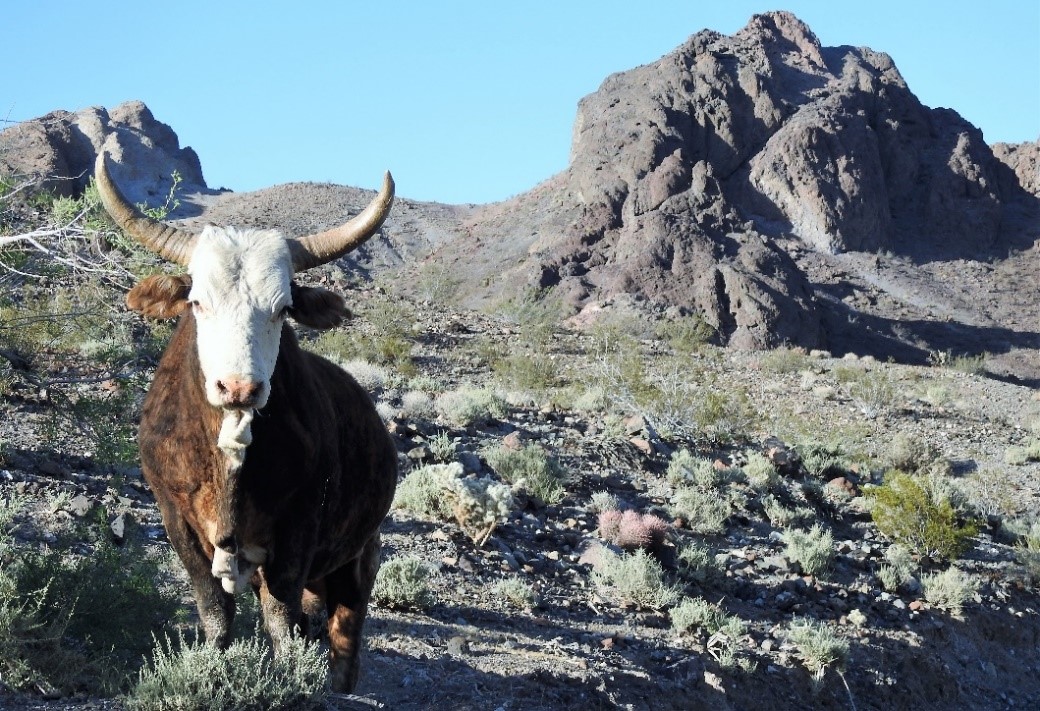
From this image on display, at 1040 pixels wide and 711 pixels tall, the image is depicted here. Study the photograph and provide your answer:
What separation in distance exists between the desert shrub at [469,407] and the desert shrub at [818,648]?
296 inches

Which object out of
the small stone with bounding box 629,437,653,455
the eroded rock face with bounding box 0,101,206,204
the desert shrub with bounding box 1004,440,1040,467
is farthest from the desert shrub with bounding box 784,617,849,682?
the eroded rock face with bounding box 0,101,206,204

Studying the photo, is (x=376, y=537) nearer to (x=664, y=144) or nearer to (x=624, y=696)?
(x=624, y=696)

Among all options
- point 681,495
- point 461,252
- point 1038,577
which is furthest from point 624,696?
point 461,252

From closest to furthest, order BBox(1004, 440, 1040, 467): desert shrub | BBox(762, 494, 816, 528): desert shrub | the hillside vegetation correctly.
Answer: the hillside vegetation → BBox(762, 494, 816, 528): desert shrub → BBox(1004, 440, 1040, 467): desert shrub

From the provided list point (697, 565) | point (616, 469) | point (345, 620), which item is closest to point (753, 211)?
point (616, 469)

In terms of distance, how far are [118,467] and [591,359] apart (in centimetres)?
1917

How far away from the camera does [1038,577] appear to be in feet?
54.3

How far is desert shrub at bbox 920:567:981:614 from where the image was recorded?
48.7ft

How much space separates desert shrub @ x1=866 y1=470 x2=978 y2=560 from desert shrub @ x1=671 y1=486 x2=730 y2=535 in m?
2.59

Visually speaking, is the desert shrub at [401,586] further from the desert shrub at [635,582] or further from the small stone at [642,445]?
the small stone at [642,445]

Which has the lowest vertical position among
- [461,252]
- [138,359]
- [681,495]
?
[681,495]

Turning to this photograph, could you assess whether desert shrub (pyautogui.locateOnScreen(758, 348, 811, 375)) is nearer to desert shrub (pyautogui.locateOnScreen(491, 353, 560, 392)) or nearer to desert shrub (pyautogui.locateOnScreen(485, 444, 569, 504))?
desert shrub (pyautogui.locateOnScreen(491, 353, 560, 392))

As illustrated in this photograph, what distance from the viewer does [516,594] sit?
11.7 m

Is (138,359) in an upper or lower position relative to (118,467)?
upper
